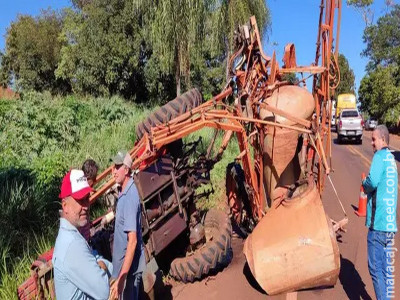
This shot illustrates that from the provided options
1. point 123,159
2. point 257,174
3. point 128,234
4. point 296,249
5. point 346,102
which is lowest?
point 346,102

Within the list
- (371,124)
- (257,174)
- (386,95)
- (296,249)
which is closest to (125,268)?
(296,249)

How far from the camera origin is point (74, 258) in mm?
2402

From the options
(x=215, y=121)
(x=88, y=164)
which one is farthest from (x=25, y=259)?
(x=215, y=121)

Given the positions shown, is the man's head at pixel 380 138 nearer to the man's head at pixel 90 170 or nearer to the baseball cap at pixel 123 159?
the baseball cap at pixel 123 159

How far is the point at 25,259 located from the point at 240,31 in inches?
181

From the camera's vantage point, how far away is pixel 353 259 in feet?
19.0

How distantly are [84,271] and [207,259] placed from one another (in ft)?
9.83

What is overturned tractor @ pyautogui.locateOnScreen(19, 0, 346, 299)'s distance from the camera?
4449 mm

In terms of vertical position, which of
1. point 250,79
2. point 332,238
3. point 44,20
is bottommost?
point 332,238

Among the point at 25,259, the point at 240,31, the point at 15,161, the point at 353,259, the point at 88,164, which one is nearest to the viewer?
the point at 88,164

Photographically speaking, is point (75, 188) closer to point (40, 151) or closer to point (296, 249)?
point (296, 249)

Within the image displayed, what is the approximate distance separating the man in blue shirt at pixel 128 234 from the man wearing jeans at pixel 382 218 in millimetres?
2391

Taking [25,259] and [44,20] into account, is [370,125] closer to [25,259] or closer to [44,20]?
[44,20]

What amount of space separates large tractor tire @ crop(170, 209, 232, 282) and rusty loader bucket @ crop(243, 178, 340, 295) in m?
0.68
